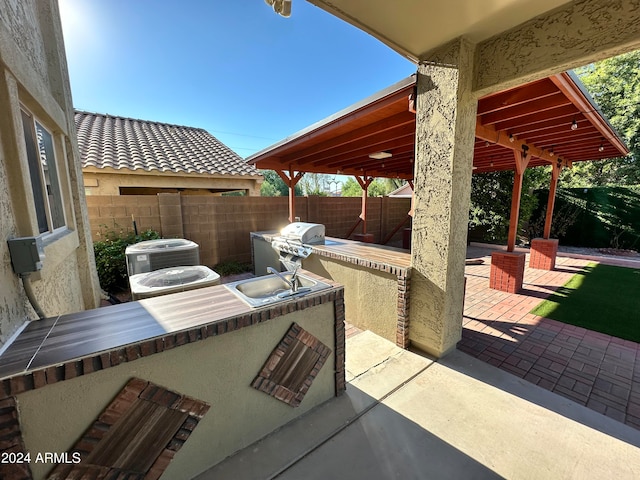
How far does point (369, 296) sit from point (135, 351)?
300 cm

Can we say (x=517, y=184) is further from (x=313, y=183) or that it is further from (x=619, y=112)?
(x=313, y=183)

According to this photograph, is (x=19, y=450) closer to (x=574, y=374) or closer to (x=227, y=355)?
(x=227, y=355)

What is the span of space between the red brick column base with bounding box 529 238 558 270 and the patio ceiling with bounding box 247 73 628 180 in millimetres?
2296

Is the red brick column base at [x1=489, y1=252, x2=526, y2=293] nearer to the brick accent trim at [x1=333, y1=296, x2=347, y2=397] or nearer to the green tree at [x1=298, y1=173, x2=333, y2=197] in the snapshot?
the brick accent trim at [x1=333, y1=296, x2=347, y2=397]

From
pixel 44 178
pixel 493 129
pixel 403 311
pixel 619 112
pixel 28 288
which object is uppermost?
pixel 619 112

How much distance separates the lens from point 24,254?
4.99 feet

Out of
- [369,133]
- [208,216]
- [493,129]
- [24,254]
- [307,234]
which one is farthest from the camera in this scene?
[208,216]

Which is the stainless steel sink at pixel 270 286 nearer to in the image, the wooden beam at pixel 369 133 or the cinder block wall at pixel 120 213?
the wooden beam at pixel 369 133

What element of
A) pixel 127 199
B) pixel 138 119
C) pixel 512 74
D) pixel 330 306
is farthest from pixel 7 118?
pixel 138 119

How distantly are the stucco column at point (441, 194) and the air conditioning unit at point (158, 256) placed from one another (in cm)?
359

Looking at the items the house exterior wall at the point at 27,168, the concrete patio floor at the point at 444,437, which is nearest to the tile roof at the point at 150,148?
the house exterior wall at the point at 27,168

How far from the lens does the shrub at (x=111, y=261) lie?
4.99m

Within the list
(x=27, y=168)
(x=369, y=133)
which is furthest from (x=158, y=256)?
(x=369, y=133)

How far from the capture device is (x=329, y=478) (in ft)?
5.88
